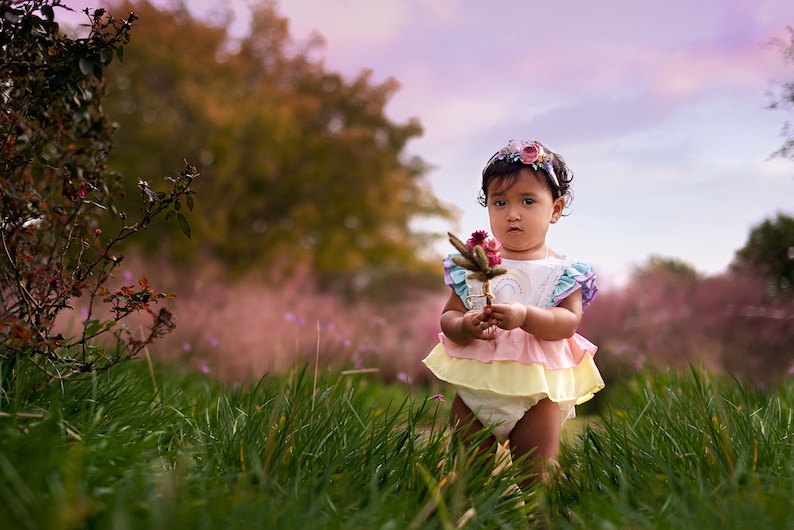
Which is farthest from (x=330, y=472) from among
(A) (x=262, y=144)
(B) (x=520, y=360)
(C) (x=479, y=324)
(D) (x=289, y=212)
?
(D) (x=289, y=212)

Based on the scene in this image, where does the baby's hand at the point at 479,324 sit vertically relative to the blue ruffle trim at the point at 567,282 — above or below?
below

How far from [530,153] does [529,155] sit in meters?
0.01

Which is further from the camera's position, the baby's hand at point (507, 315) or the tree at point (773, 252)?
the tree at point (773, 252)

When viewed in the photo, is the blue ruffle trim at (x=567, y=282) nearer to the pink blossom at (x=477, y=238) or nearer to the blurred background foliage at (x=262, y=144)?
the pink blossom at (x=477, y=238)

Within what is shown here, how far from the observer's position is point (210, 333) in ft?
21.8

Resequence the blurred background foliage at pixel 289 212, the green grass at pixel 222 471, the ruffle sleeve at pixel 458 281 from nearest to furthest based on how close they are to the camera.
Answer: the green grass at pixel 222 471, the ruffle sleeve at pixel 458 281, the blurred background foliage at pixel 289 212

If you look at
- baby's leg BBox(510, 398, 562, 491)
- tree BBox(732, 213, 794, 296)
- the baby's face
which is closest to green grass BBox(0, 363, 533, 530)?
baby's leg BBox(510, 398, 562, 491)

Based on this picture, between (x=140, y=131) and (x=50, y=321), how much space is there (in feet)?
36.3

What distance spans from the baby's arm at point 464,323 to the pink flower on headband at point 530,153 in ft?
2.18

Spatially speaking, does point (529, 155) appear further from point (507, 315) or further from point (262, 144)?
point (262, 144)

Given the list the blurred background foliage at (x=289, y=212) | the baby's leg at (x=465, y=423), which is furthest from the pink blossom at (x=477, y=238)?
the blurred background foliage at (x=289, y=212)

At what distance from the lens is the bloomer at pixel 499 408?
8.62 feet

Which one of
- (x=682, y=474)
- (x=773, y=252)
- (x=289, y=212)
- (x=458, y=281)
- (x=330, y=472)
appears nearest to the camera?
(x=330, y=472)

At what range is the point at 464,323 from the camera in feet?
8.52
